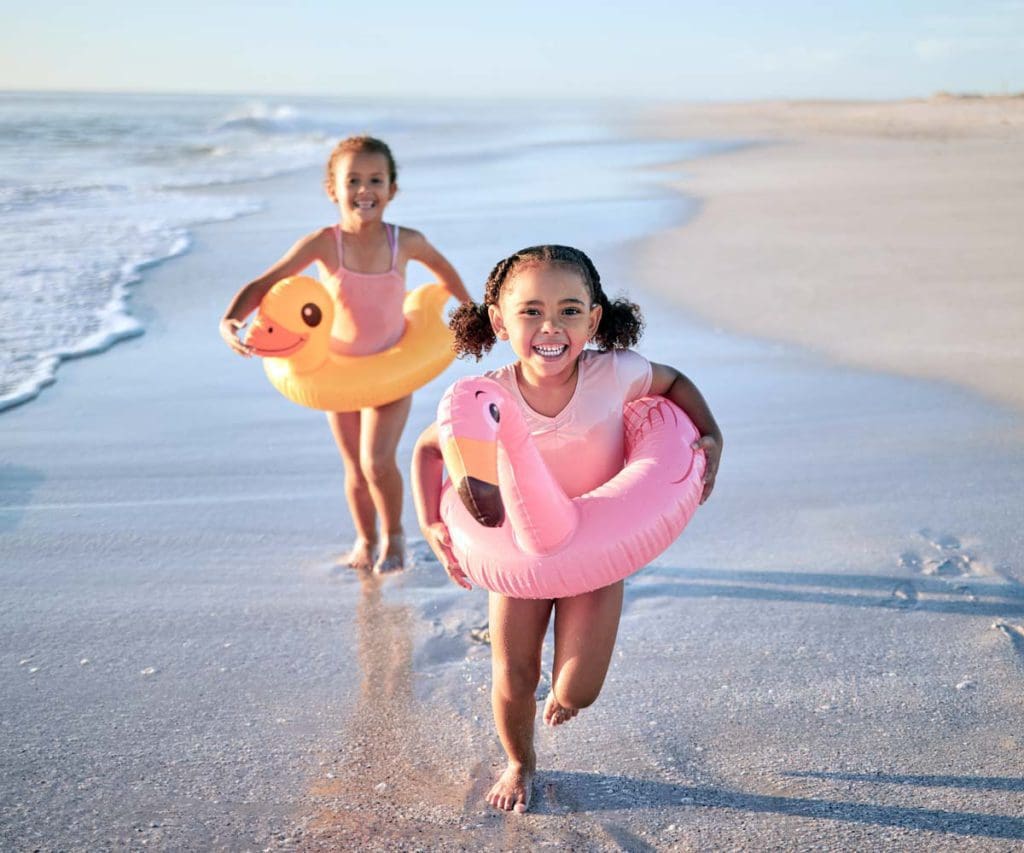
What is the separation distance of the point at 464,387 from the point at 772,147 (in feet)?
66.5

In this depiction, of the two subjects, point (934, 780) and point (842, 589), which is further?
point (842, 589)

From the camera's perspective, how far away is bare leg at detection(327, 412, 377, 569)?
13.6 ft

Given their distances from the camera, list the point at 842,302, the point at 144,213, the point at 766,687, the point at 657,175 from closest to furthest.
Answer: the point at 766,687
the point at 842,302
the point at 144,213
the point at 657,175

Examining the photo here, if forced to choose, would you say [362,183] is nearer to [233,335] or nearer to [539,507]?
[233,335]

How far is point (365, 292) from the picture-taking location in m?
4.28

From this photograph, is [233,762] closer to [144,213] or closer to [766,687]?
[766,687]

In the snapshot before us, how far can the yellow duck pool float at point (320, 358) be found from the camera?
4008mm

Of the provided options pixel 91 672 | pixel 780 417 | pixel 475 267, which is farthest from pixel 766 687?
pixel 475 267

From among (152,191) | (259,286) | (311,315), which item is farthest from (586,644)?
(152,191)

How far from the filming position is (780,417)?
5375mm

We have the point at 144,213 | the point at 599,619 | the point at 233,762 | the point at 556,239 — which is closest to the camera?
the point at 599,619

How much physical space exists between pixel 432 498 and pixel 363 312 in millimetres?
1723

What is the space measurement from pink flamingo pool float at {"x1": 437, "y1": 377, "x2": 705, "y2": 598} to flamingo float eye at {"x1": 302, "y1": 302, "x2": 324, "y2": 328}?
1.60 meters

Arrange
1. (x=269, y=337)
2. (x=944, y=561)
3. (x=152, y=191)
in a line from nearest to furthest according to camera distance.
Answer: (x=944, y=561) → (x=269, y=337) → (x=152, y=191)
